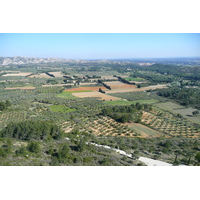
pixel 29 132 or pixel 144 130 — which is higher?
pixel 29 132

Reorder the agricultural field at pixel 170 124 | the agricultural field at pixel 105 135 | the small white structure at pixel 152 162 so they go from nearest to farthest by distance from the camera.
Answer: the agricultural field at pixel 105 135
the small white structure at pixel 152 162
the agricultural field at pixel 170 124

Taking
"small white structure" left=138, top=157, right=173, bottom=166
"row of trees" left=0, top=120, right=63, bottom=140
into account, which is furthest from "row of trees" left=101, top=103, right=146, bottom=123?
"small white structure" left=138, top=157, right=173, bottom=166

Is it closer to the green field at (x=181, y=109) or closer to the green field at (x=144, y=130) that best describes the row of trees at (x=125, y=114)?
the green field at (x=144, y=130)

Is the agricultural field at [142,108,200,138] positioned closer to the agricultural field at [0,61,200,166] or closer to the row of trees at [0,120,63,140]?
the agricultural field at [0,61,200,166]

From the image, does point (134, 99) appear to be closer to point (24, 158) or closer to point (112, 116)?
point (112, 116)

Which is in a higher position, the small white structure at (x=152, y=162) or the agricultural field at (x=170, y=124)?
the small white structure at (x=152, y=162)

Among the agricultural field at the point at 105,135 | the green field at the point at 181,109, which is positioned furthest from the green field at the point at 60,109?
the green field at the point at 181,109

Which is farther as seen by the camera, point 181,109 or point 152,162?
point 181,109

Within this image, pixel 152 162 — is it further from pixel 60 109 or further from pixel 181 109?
pixel 181 109

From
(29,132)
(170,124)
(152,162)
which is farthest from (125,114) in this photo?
(152,162)

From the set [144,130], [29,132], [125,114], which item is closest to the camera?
[29,132]

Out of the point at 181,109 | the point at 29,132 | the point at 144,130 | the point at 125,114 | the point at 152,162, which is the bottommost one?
the point at 144,130
